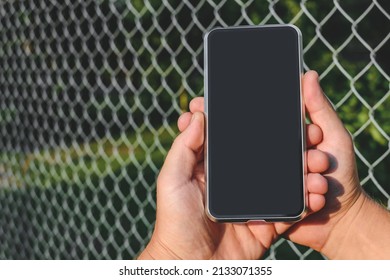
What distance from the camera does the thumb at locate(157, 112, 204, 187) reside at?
1.05 meters

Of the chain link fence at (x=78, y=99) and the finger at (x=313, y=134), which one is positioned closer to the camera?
the finger at (x=313, y=134)

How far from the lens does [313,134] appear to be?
1077 mm

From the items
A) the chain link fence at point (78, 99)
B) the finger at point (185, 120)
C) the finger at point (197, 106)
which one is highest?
the finger at point (197, 106)

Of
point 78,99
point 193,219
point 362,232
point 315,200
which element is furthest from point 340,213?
point 78,99

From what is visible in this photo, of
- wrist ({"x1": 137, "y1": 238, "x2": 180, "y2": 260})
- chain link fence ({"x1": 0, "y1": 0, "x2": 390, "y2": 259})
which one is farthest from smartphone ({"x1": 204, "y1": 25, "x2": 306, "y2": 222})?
chain link fence ({"x1": 0, "y1": 0, "x2": 390, "y2": 259})

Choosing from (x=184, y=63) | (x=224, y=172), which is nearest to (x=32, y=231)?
(x=184, y=63)

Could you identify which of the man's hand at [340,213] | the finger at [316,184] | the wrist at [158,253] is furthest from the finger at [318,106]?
the wrist at [158,253]

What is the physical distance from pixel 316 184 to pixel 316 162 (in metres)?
0.04

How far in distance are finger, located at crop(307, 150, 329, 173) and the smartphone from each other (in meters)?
0.02

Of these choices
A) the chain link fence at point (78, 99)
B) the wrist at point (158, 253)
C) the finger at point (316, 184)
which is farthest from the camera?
the chain link fence at point (78, 99)

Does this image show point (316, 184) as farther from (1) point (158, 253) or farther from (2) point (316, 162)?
(1) point (158, 253)

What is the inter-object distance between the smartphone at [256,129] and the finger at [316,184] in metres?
0.01

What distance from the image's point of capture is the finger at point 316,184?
100 centimetres

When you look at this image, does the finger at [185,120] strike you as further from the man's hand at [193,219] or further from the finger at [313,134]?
the finger at [313,134]
